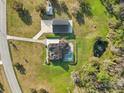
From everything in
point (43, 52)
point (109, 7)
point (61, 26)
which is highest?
point (109, 7)

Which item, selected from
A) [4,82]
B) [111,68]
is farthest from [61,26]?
[4,82]

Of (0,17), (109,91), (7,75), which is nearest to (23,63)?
(7,75)

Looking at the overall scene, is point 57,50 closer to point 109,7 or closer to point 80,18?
point 80,18

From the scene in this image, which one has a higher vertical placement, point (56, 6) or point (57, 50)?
point (56, 6)

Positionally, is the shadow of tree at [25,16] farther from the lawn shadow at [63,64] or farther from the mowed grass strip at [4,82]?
the mowed grass strip at [4,82]

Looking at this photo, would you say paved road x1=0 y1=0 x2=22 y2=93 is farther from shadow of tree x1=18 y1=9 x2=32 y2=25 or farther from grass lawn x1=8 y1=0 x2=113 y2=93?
shadow of tree x1=18 y1=9 x2=32 y2=25

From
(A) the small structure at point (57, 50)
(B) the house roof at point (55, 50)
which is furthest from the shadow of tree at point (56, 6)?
(B) the house roof at point (55, 50)
